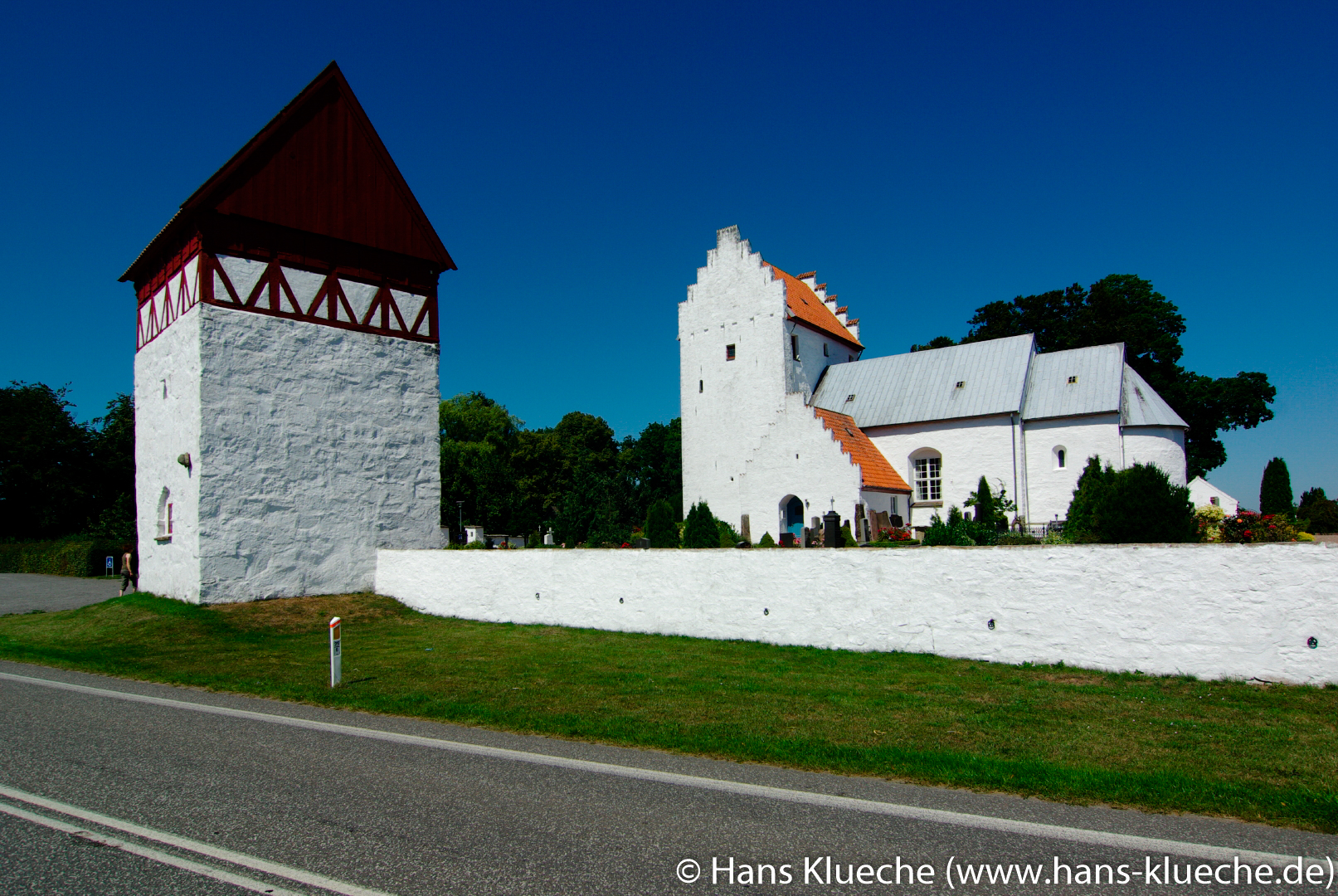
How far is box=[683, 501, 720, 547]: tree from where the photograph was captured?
22516mm

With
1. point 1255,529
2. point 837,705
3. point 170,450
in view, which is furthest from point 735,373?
point 837,705

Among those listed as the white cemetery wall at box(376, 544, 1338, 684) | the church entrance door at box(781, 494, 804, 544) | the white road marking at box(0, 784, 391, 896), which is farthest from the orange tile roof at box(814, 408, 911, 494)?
the white road marking at box(0, 784, 391, 896)

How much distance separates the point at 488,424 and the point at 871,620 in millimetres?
57661

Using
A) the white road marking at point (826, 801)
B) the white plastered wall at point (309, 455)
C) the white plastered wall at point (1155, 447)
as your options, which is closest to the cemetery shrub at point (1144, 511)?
the white road marking at point (826, 801)

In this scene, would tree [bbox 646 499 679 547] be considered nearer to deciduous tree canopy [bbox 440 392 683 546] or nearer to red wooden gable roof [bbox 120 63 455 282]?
deciduous tree canopy [bbox 440 392 683 546]

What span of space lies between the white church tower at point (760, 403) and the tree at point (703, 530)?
8.09 m

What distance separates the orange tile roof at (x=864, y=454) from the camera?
1172 inches

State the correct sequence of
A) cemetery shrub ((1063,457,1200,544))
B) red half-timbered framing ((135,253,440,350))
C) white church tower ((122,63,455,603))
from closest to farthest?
cemetery shrub ((1063,457,1200,544)) → white church tower ((122,63,455,603)) → red half-timbered framing ((135,253,440,350))

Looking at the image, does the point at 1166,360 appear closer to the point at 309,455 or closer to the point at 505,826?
the point at 309,455

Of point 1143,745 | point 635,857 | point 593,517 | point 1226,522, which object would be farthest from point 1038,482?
point 635,857

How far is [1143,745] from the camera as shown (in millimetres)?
6898

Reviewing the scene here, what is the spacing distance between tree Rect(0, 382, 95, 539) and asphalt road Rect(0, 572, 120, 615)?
663 cm

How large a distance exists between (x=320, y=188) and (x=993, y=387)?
88.1 ft

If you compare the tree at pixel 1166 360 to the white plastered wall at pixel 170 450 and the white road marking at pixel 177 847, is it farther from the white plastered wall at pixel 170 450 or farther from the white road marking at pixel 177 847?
the white road marking at pixel 177 847
